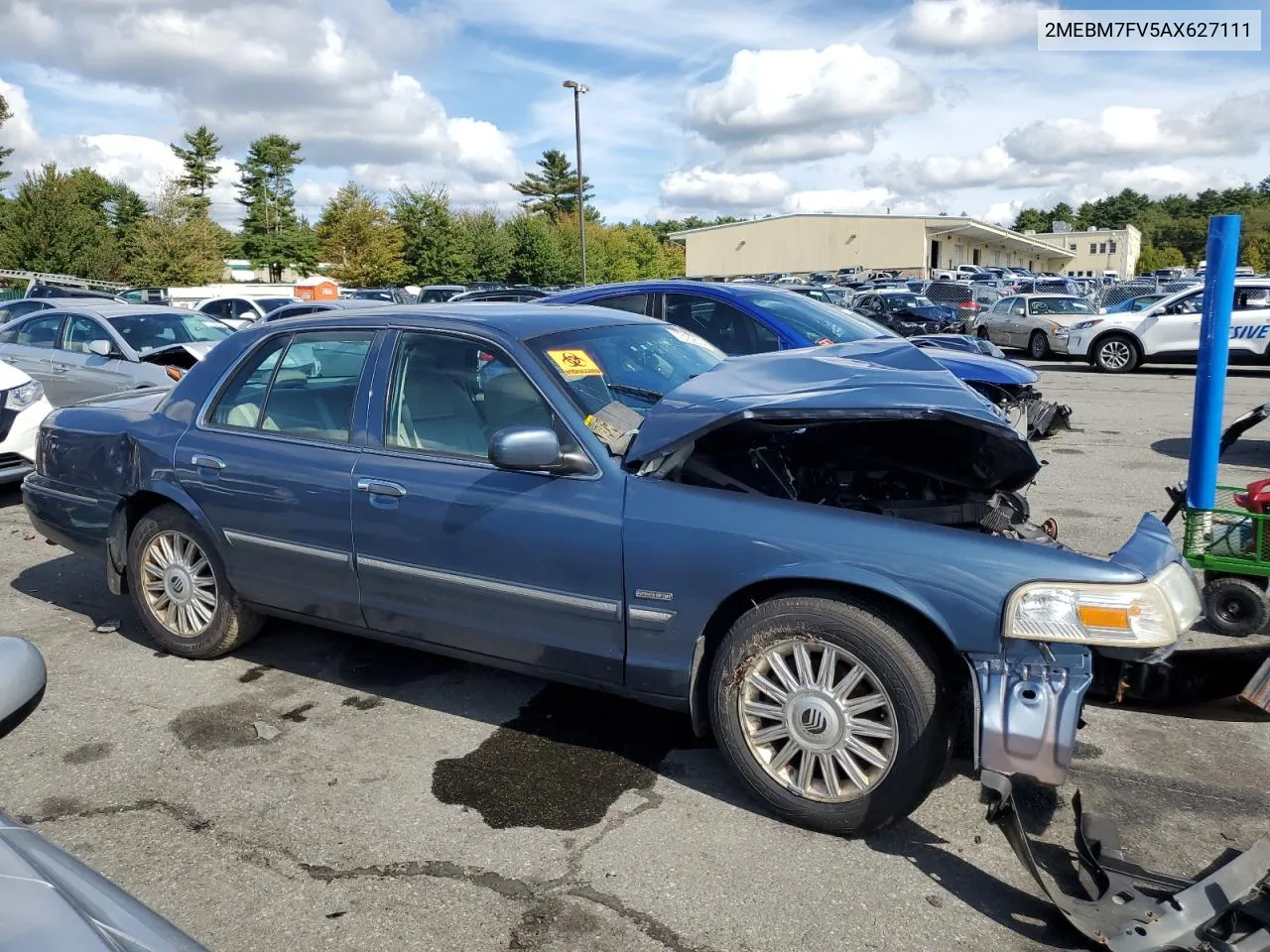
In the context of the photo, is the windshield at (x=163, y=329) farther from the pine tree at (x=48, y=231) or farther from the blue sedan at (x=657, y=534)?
the pine tree at (x=48, y=231)

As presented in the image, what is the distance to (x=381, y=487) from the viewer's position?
3.87m

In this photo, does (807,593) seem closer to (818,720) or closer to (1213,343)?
(818,720)

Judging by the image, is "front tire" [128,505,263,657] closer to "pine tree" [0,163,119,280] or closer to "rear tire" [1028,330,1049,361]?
"rear tire" [1028,330,1049,361]

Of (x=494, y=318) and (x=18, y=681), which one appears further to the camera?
(x=494, y=318)

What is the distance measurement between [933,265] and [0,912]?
77138 mm

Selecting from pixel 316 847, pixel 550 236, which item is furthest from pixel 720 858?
pixel 550 236

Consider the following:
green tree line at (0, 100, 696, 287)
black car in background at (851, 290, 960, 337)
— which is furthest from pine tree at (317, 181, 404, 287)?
black car in background at (851, 290, 960, 337)

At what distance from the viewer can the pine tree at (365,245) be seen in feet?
149

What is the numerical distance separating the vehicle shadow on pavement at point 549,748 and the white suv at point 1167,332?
1610cm

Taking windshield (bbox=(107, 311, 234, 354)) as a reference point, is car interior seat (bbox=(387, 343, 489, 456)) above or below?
below

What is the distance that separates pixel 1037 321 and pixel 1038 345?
1.70 ft

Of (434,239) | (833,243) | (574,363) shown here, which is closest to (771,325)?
(574,363)

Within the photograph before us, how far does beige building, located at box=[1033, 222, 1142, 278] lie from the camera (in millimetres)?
98312

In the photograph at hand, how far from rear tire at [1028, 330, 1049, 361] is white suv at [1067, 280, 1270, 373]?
160 centimetres
